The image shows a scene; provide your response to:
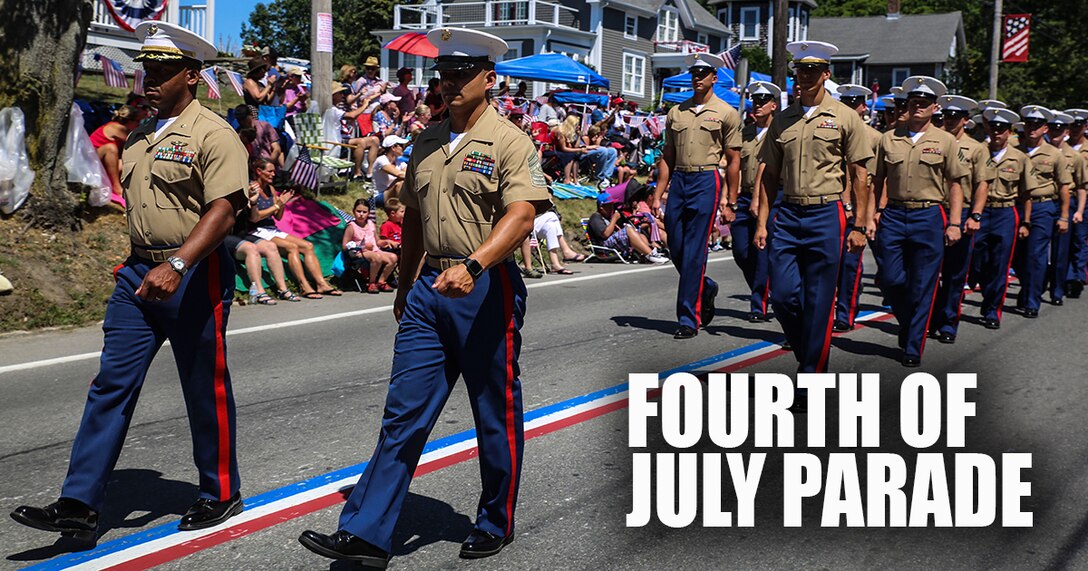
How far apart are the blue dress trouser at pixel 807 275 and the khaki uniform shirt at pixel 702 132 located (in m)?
2.14

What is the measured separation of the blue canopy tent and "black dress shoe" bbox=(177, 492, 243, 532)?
25617 mm

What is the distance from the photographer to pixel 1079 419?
7336mm

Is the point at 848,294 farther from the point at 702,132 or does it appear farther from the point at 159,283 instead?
the point at 159,283

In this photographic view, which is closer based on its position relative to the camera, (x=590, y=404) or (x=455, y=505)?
(x=455, y=505)

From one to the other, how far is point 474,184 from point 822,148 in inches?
162

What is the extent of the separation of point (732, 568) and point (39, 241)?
9431 mm

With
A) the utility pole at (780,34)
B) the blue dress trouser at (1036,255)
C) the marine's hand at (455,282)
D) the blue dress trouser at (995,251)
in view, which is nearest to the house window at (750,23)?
the utility pole at (780,34)

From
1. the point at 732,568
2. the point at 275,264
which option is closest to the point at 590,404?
the point at 732,568

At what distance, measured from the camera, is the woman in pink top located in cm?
1338

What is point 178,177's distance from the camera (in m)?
4.70

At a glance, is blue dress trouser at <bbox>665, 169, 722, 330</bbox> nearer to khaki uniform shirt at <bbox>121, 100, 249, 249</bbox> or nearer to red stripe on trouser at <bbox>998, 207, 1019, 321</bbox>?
red stripe on trouser at <bbox>998, 207, 1019, 321</bbox>

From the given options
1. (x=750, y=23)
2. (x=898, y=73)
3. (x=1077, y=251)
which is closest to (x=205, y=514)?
(x=1077, y=251)

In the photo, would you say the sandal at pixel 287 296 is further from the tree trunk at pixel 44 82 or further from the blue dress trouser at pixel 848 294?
the blue dress trouser at pixel 848 294

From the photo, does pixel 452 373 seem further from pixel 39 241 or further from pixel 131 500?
pixel 39 241
